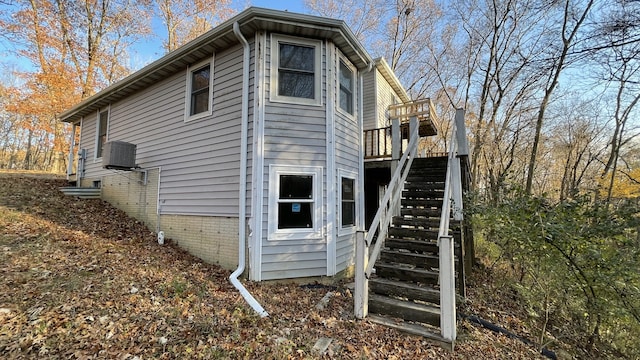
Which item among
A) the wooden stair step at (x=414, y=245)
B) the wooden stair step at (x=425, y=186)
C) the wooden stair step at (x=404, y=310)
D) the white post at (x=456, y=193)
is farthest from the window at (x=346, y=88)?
the wooden stair step at (x=404, y=310)

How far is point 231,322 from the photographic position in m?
3.77

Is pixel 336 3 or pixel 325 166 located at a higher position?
pixel 336 3

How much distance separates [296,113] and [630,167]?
20352 mm

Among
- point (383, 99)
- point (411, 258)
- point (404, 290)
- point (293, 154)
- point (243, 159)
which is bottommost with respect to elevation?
point (404, 290)

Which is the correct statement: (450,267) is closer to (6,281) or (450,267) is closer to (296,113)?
(296,113)

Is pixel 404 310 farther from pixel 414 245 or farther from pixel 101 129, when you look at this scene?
pixel 101 129

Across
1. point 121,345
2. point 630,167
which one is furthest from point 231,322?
point 630,167

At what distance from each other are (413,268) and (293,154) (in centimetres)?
309

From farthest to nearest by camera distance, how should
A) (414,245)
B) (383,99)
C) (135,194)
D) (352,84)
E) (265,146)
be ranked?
(383,99) → (135,194) → (352,84) → (265,146) → (414,245)

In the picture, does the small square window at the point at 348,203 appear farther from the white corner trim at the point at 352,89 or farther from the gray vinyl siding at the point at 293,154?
the white corner trim at the point at 352,89

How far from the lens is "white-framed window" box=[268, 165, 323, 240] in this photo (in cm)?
556

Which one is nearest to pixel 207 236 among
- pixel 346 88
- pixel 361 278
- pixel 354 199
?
pixel 354 199

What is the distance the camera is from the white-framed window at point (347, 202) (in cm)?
623

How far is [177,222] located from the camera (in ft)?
22.7
